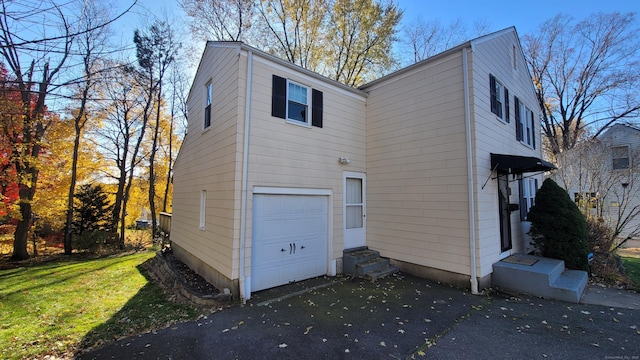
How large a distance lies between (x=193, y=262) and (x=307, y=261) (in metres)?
3.49

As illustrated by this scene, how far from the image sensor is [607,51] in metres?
15.2

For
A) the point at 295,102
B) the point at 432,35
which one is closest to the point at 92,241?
the point at 295,102

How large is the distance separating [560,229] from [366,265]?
5290 mm

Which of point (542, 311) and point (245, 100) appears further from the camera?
point (245, 100)

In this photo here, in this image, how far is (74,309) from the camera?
5.59 meters

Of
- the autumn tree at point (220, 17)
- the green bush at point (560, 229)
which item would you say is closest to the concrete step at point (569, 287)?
the green bush at point (560, 229)

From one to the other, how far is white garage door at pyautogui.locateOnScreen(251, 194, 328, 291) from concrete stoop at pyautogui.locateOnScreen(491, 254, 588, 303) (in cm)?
420

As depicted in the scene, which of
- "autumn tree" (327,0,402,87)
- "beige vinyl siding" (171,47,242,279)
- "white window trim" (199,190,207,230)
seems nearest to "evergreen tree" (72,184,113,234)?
"beige vinyl siding" (171,47,242,279)

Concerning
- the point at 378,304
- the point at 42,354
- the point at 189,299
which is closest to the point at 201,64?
the point at 189,299

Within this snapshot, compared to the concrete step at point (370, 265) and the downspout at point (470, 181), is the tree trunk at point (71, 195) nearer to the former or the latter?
the concrete step at point (370, 265)

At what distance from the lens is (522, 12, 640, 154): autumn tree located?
14.5 metres

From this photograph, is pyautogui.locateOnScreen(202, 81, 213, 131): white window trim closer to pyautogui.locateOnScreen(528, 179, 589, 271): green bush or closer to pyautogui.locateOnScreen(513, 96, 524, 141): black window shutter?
pyautogui.locateOnScreen(513, 96, 524, 141): black window shutter

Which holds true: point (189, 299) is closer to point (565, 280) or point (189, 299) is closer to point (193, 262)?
point (193, 262)

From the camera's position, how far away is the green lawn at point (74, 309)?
413 cm
